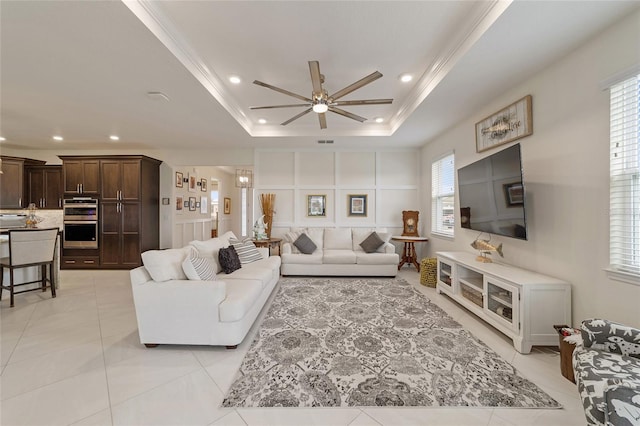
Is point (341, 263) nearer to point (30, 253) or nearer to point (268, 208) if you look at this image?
point (268, 208)

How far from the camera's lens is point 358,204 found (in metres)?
5.93

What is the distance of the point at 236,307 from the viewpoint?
2252 mm

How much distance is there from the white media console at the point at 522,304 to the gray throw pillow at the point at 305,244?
285 cm

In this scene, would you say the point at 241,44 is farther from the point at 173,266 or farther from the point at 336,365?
the point at 336,365

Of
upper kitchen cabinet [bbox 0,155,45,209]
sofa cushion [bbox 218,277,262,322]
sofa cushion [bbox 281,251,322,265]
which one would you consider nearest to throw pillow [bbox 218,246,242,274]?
sofa cushion [bbox 218,277,262,322]

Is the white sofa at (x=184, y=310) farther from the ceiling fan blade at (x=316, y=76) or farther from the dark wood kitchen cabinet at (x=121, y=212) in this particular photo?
the dark wood kitchen cabinet at (x=121, y=212)

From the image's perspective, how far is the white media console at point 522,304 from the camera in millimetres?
2223

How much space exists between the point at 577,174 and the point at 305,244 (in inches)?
155

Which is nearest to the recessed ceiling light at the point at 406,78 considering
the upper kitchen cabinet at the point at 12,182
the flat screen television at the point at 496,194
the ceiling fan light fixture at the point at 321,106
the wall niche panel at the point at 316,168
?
the ceiling fan light fixture at the point at 321,106

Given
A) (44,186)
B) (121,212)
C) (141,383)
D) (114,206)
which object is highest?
(44,186)

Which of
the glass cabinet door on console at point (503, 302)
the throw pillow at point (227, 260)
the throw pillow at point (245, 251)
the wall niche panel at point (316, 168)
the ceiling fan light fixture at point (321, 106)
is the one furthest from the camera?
the wall niche panel at point (316, 168)

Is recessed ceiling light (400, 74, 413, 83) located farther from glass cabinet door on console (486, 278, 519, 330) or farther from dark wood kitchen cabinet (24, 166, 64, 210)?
dark wood kitchen cabinet (24, 166, 64, 210)

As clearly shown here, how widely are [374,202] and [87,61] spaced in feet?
16.8

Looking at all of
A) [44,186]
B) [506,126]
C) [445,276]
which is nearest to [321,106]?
[506,126]
